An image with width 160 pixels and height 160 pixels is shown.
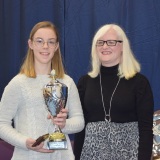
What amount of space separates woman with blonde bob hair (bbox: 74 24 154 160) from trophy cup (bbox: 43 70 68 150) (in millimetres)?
211

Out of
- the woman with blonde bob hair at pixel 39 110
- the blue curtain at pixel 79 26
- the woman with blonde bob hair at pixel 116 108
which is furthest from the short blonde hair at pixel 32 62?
the blue curtain at pixel 79 26

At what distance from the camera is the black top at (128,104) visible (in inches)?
70.7

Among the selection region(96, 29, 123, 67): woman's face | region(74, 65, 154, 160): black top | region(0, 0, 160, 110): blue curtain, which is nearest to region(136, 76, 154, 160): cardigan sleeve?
region(74, 65, 154, 160): black top

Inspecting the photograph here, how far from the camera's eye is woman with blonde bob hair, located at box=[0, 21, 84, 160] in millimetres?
1670

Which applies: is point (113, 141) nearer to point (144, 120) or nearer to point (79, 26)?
point (144, 120)

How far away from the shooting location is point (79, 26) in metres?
3.18

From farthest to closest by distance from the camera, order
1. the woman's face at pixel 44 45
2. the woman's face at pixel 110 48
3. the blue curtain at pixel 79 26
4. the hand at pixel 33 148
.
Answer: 1. the blue curtain at pixel 79 26
2. the woman's face at pixel 110 48
3. the woman's face at pixel 44 45
4. the hand at pixel 33 148

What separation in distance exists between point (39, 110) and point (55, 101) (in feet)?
0.28

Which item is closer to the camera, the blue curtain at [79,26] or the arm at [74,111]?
the arm at [74,111]

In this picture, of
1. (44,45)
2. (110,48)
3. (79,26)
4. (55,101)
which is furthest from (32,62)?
(79,26)

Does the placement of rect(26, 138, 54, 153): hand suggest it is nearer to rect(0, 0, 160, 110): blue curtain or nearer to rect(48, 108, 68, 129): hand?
rect(48, 108, 68, 129): hand

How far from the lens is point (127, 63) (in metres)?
1.89

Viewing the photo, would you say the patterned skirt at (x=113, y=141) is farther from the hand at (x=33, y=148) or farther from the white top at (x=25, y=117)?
the hand at (x=33, y=148)

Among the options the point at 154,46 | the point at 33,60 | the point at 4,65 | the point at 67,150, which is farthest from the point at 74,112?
the point at 4,65
